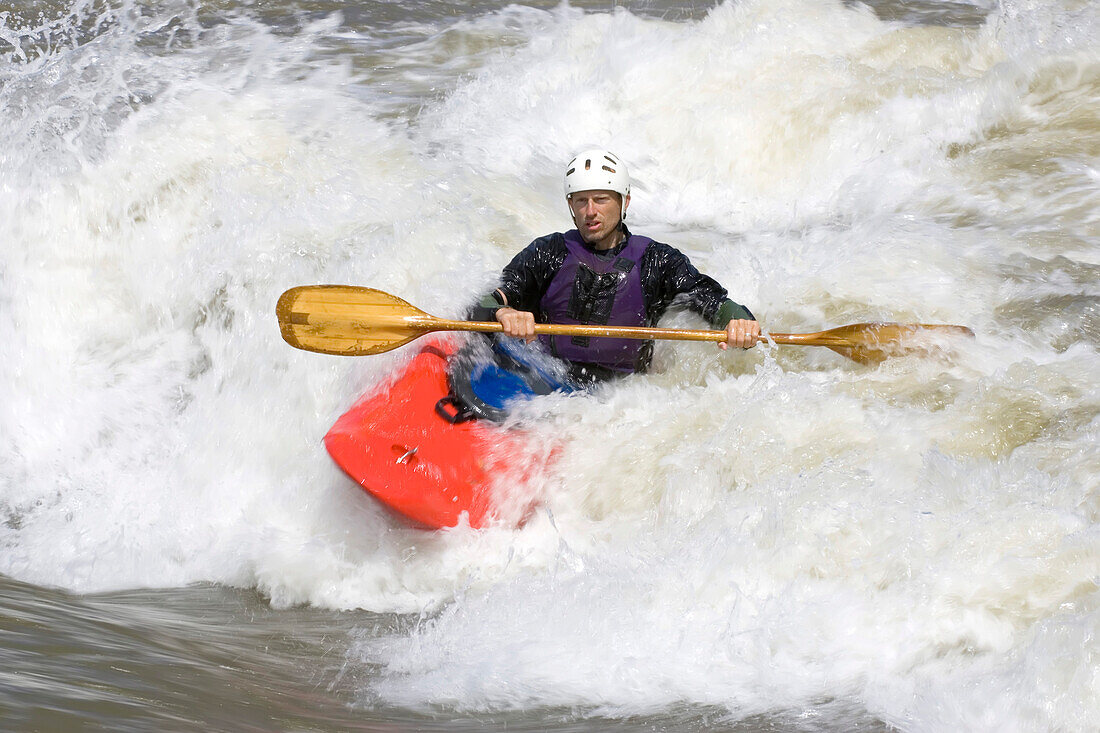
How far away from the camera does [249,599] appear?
3406mm

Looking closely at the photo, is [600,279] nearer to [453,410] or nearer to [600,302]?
[600,302]

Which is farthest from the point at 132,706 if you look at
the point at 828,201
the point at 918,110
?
the point at 918,110

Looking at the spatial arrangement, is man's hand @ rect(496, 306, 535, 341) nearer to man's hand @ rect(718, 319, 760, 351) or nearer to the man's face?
the man's face

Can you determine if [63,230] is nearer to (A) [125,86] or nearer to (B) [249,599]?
(A) [125,86]

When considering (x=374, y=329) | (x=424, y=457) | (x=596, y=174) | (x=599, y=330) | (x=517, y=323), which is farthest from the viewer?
(x=596, y=174)

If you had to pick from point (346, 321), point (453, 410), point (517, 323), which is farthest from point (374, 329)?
point (517, 323)

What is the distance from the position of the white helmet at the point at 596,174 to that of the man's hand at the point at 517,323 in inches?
25.9

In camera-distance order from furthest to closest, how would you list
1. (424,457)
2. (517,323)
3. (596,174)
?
(596,174) → (517,323) → (424,457)

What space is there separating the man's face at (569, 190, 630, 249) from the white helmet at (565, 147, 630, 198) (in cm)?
3

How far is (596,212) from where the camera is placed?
4.07 meters

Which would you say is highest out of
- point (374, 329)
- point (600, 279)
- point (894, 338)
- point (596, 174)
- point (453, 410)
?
point (596, 174)

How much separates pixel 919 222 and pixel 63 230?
4.50 metres

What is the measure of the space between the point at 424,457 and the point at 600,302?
101 centimetres

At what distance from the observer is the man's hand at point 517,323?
3.70 metres
